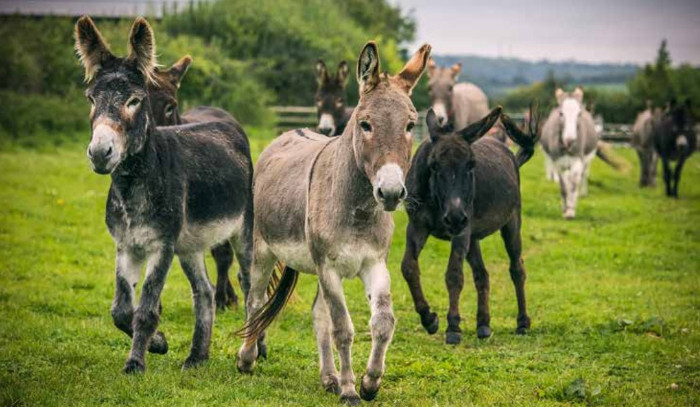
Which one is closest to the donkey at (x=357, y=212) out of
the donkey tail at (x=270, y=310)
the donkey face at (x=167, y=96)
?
the donkey tail at (x=270, y=310)

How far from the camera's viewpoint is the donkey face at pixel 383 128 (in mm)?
5820

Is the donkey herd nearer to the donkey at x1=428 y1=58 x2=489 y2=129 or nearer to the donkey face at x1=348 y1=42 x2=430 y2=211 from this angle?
the donkey face at x1=348 y1=42 x2=430 y2=211

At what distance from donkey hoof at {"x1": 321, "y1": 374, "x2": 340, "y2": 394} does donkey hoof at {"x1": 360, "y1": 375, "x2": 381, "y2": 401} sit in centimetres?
59

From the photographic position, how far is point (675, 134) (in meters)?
26.6

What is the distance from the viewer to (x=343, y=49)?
44.0 metres

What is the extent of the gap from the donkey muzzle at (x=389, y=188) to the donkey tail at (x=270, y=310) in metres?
2.05

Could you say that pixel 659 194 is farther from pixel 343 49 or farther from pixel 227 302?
pixel 343 49

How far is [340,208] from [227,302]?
476 centimetres

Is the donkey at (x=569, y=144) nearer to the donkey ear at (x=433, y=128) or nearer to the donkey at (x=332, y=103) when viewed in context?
the donkey at (x=332, y=103)

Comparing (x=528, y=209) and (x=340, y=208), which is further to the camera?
(x=528, y=209)

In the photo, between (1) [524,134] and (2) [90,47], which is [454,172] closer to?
(1) [524,134]

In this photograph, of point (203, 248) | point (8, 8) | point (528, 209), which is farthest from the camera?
point (8, 8)

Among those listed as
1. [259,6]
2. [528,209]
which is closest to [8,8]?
[259,6]

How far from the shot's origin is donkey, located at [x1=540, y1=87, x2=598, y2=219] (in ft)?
64.5
